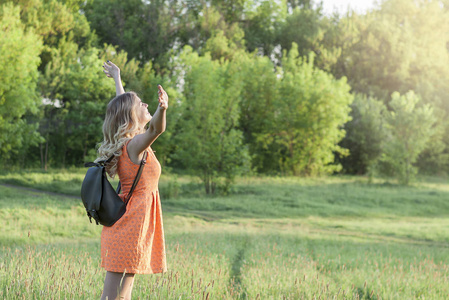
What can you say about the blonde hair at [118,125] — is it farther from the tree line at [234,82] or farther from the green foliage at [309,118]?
the green foliage at [309,118]

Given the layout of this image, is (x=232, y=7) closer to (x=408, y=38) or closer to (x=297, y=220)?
(x=408, y=38)

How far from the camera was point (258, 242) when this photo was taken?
11219 mm

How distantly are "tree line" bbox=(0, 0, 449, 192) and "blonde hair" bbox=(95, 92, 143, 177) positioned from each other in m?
22.0

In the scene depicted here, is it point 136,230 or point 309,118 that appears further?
point 309,118

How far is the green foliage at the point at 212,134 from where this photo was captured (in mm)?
25844

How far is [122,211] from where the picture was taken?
11.4 ft

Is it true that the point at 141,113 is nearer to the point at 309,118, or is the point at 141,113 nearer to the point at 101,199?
the point at 101,199

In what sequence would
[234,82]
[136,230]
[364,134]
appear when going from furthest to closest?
[364,134]
[234,82]
[136,230]

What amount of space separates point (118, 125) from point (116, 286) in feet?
4.03

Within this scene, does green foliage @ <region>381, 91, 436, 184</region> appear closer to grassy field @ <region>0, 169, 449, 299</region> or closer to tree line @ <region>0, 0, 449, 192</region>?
tree line @ <region>0, 0, 449, 192</region>

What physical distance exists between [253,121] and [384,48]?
21066 millimetres

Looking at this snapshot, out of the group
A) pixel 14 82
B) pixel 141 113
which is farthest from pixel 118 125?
pixel 14 82

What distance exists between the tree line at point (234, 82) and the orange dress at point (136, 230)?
866 inches

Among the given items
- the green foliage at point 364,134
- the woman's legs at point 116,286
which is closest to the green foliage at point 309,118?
the green foliage at point 364,134
